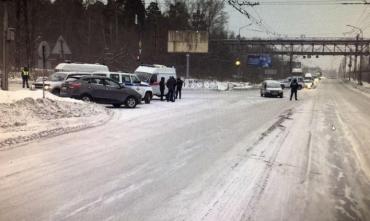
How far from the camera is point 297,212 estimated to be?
26.5 ft

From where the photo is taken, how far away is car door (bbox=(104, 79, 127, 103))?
2931cm

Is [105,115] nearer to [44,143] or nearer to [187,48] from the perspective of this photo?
[44,143]

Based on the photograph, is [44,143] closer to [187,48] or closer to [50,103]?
[50,103]

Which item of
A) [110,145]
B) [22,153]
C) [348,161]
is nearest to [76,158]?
[22,153]

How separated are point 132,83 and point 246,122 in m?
12.9

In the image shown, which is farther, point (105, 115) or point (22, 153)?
point (105, 115)

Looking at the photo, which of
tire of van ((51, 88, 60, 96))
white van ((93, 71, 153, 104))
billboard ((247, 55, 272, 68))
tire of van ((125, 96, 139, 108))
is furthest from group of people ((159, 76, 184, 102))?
billboard ((247, 55, 272, 68))

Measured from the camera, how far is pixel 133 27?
357 feet

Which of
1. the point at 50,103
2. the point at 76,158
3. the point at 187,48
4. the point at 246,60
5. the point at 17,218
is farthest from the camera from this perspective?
the point at 246,60

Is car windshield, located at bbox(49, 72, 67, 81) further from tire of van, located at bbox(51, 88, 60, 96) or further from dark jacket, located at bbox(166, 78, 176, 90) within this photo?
dark jacket, located at bbox(166, 78, 176, 90)

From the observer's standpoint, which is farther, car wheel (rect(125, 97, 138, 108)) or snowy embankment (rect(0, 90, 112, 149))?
car wheel (rect(125, 97, 138, 108))

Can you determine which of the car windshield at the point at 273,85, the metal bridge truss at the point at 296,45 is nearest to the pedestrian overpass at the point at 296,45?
the metal bridge truss at the point at 296,45

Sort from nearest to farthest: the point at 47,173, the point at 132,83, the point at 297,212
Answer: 1. the point at 297,212
2. the point at 47,173
3. the point at 132,83

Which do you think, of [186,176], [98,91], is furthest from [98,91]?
[186,176]
